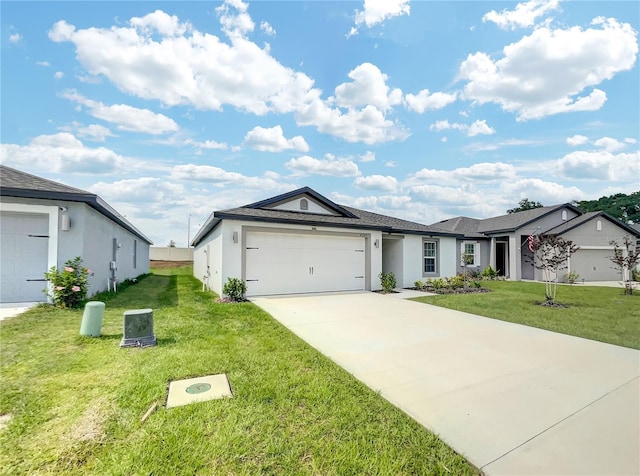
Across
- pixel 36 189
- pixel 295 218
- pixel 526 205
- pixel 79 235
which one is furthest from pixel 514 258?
pixel 526 205

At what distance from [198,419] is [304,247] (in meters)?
8.69

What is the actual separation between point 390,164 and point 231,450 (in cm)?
1529

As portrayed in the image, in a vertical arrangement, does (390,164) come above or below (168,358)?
above

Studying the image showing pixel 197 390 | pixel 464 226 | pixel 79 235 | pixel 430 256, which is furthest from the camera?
pixel 464 226

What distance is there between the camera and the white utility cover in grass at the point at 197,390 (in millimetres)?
3012

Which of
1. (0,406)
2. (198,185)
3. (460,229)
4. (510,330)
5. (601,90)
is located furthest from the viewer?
(460,229)

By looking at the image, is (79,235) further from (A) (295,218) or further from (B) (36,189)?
(A) (295,218)

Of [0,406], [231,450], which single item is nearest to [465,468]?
[231,450]

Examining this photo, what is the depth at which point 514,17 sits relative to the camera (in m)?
9.22

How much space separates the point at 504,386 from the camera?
11.8ft

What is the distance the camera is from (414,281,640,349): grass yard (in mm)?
6234

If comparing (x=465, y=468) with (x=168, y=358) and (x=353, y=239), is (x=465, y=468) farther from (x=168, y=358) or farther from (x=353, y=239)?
(x=353, y=239)

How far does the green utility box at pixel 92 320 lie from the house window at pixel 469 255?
18533 mm

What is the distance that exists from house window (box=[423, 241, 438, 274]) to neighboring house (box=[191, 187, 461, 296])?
0.90 ft
